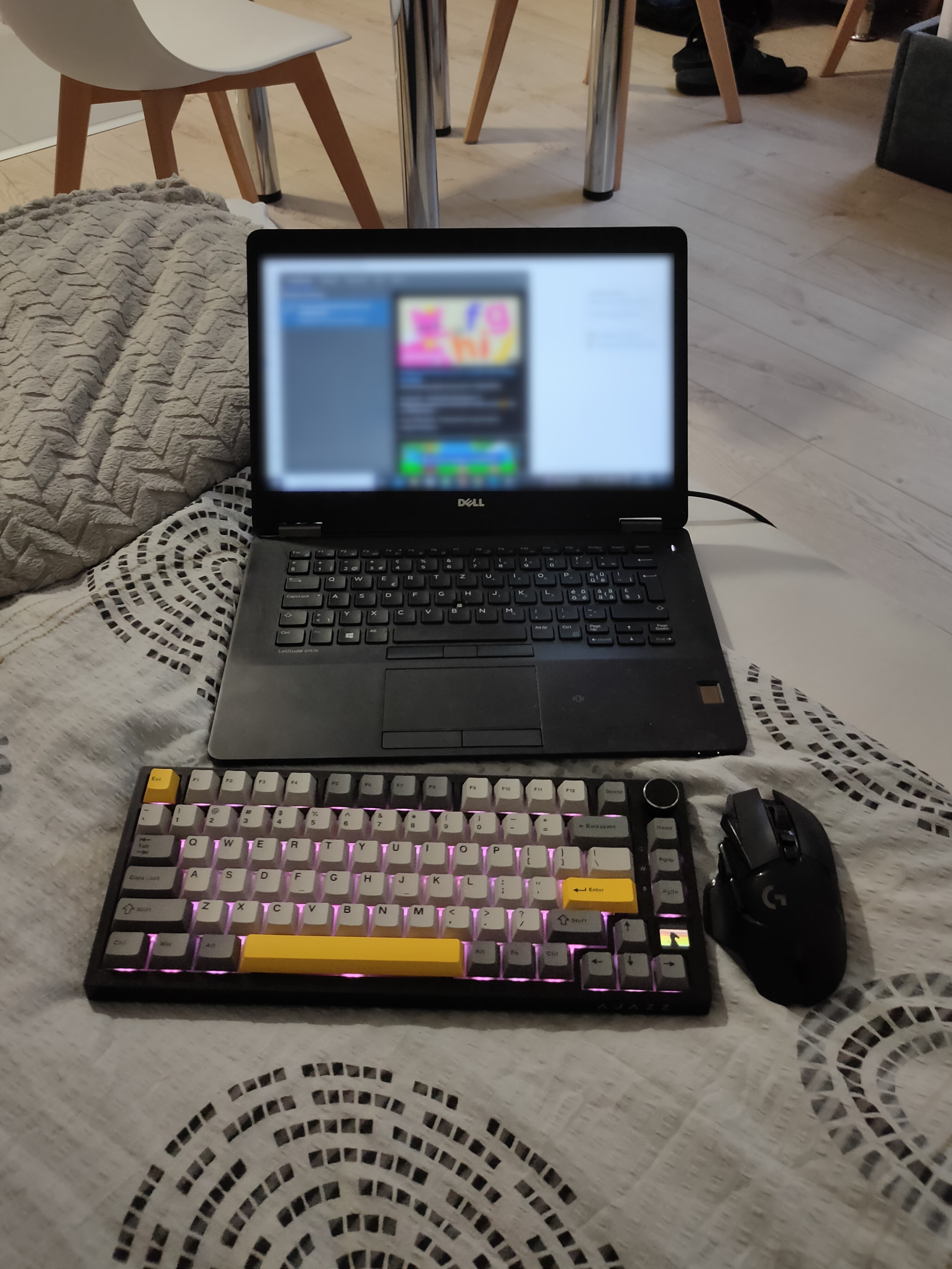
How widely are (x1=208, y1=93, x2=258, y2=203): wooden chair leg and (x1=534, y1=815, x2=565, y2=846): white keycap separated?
1.88m

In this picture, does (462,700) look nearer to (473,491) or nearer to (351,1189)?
(473,491)

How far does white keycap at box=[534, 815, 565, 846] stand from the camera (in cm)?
55

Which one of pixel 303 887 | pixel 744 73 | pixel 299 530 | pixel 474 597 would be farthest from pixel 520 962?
pixel 744 73

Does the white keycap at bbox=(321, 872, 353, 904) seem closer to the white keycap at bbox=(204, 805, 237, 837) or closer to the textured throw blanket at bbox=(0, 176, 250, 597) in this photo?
the white keycap at bbox=(204, 805, 237, 837)

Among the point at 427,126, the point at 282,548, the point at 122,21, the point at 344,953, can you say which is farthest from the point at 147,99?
the point at 344,953

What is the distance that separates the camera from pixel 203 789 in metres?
0.57

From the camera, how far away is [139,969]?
1.66ft

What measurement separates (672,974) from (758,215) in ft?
6.35

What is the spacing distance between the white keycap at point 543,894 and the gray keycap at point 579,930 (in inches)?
0.5

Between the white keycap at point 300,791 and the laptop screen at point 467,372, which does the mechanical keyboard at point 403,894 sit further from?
the laptop screen at point 467,372

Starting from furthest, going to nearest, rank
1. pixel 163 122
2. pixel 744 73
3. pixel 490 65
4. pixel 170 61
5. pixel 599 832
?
pixel 744 73, pixel 490 65, pixel 163 122, pixel 170 61, pixel 599 832

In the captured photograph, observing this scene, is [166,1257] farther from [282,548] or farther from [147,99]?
[147,99]

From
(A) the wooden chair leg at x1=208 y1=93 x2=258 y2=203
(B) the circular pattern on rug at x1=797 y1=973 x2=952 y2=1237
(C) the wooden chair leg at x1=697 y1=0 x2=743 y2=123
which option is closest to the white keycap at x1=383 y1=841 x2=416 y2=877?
(B) the circular pattern on rug at x1=797 y1=973 x2=952 y2=1237

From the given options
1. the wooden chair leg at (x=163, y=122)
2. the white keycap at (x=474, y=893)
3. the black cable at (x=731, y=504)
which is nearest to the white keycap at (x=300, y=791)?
the white keycap at (x=474, y=893)
